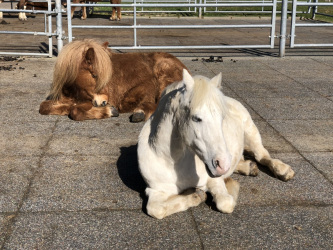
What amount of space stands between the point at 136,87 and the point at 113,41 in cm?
722

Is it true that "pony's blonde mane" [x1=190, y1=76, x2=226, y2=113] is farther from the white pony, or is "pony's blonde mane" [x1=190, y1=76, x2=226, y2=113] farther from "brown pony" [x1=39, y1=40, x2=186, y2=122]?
"brown pony" [x1=39, y1=40, x2=186, y2=122]

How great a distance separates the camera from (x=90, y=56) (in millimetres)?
5066

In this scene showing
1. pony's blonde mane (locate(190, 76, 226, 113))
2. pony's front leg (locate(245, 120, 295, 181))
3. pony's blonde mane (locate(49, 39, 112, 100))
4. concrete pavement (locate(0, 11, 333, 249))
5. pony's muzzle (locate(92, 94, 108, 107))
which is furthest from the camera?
pony's muzzle (locate(92, 94, 108, 107))

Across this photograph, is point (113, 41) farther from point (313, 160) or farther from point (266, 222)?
point (266, 222)

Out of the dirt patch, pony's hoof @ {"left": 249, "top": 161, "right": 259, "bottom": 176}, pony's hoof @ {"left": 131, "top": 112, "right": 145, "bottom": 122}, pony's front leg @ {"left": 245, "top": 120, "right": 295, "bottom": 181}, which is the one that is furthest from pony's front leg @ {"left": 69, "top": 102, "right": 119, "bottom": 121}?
the dirt patch

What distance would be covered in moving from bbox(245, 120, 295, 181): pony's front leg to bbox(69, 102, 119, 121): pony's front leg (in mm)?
1906

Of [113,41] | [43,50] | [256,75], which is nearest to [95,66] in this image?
[256,75]

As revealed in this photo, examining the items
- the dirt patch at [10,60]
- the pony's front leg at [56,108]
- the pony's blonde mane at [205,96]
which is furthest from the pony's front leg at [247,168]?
the dirt patch at [10,60]

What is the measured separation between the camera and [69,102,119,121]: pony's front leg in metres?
5.20

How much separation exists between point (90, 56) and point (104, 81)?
1.03ft

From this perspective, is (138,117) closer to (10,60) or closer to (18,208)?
(18,208)

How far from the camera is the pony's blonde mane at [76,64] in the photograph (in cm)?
503

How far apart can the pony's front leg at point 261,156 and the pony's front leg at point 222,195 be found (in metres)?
0.54

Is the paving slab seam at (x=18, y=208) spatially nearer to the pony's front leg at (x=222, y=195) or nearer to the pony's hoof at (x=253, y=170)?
the pony's front leg at (x=222, y=195)
